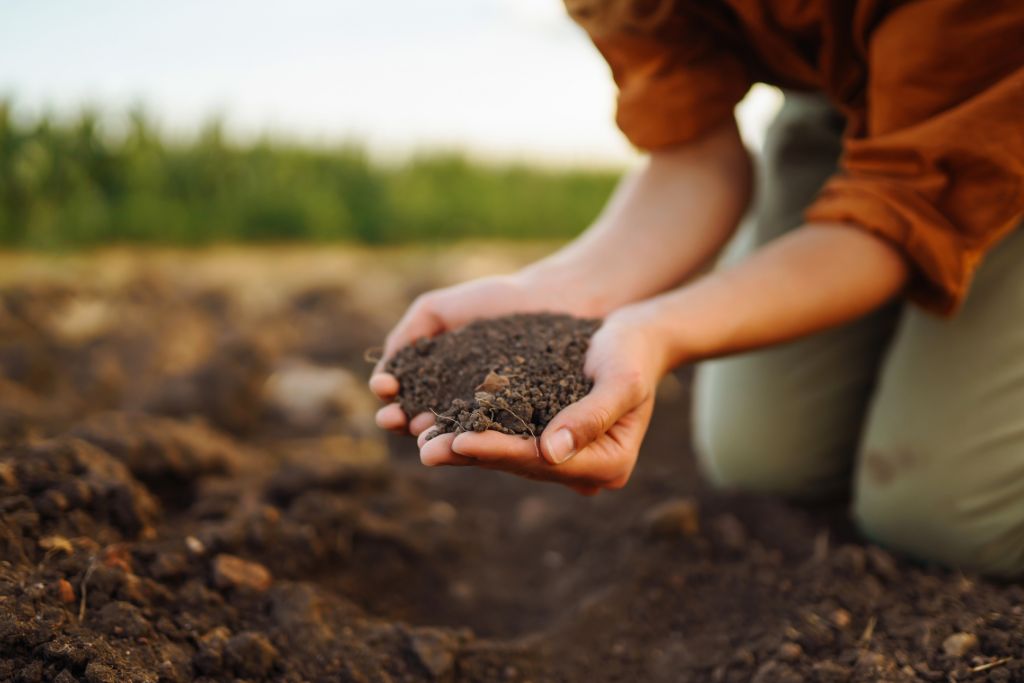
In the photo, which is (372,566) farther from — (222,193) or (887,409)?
(222,193)

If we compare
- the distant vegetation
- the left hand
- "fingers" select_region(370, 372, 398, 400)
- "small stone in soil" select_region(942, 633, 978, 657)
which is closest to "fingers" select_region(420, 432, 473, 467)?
the left hand

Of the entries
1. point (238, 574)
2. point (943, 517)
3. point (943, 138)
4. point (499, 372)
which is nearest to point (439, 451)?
point (499, 372)

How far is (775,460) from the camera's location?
192cm

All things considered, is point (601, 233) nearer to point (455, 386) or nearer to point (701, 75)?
point (701, 75)

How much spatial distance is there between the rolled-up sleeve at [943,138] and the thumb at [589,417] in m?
0.55

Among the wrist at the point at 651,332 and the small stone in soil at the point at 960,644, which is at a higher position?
the wrist at the point at 651,332

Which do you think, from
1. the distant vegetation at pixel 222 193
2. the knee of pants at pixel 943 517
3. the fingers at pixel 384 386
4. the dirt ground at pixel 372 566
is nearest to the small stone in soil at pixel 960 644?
the dirt ground at pixel 372 566

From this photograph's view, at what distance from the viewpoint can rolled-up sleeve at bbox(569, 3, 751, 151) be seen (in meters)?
1.47

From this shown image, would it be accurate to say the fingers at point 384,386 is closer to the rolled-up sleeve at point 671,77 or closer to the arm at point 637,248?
the arm at point 637,248

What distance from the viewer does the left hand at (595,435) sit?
1000mm

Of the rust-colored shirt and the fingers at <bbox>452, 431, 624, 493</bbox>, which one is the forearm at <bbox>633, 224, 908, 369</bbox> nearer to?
the rust-colored shirt

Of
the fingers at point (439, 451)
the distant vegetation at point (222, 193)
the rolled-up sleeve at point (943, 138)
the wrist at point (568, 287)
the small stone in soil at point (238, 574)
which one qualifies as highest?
the rolled-up sleeve at point (943, 138)

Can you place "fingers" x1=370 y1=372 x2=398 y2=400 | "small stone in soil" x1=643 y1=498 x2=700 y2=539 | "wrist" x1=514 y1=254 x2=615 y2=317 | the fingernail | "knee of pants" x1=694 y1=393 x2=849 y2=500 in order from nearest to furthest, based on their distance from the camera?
the fingernail → "fingers" x1=370 y1=372 x2=398 y2=400 → "wrist" x1=514 y1=254 x2=615 y2=317 → "small stone in soil" x1=643 y1=498 x2=700 y2=539 → "knee of pants" x1=694 y1=393 x2=849 y2=500

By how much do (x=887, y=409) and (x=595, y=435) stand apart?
0.94m
